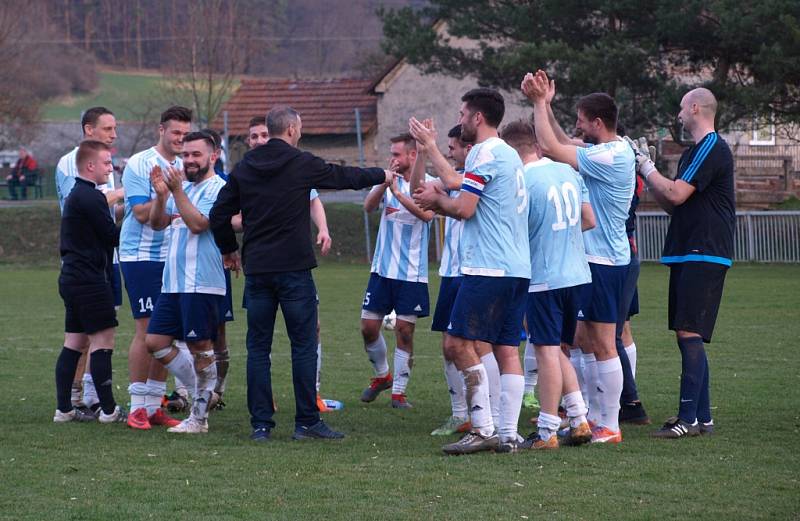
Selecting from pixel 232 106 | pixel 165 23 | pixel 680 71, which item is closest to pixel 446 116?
pixel 232 106

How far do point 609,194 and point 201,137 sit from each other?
9.91ft

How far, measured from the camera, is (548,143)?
7.38 m

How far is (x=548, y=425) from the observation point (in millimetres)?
7309

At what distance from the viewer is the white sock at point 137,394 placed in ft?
28.2

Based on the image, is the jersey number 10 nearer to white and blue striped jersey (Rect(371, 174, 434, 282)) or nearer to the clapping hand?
white and blue striped jersey (Rect(371, 174, 434, 282))

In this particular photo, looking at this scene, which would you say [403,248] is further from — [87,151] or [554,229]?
[87,151]

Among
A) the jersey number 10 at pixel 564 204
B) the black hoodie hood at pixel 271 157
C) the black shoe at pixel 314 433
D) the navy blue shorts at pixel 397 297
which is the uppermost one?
the black hoodie hood at pixel 271 157

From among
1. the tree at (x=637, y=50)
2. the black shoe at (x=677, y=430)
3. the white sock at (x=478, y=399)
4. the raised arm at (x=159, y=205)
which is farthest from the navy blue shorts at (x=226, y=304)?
the tree at (x=637, y=50)

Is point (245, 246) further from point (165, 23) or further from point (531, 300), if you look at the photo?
point (165, 23)

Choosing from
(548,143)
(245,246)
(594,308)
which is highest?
(548,143)

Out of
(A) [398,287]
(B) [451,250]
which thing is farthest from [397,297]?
(B) [451,250]

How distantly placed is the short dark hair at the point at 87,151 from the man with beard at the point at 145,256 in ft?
0.94

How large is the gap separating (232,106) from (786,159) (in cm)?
2471

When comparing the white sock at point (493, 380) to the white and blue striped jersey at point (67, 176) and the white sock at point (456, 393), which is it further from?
the white and blue striped jersey at point (67, 176)
